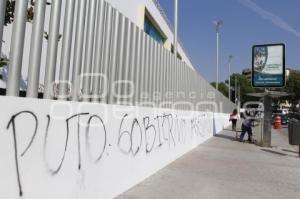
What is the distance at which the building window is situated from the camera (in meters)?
22.3


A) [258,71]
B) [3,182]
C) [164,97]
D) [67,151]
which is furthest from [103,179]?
[258,71]

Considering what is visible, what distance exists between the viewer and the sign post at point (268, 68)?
1692 cm

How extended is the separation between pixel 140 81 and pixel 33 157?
3.80 meters

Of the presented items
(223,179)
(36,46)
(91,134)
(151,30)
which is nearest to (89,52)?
(91,134)

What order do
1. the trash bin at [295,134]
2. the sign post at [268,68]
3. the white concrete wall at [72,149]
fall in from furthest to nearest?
the sign post at [268,68], the trash bin at [295,134], the white concrete wall at [72,149]

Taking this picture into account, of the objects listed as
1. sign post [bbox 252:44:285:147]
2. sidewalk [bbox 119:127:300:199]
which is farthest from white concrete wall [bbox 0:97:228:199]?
sign post [bbox 252:44:285:147]

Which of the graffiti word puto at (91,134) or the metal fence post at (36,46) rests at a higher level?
the metal fence post at (36,46)

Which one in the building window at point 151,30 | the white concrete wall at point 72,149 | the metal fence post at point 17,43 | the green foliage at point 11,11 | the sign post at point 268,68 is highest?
the building window at point 151,30

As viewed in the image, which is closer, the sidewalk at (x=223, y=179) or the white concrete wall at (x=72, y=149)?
the white concrete wall at (x=72, y=149)

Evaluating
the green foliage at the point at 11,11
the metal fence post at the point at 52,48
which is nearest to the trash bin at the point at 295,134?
the metal fence post at the point at 52,48

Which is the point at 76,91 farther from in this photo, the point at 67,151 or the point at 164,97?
the point at 164,97

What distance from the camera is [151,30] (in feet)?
78.0

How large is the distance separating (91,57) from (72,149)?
1.30 metres

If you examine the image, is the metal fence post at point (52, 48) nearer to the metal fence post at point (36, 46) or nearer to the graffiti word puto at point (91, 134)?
the metal fence post at point (36, 46)
